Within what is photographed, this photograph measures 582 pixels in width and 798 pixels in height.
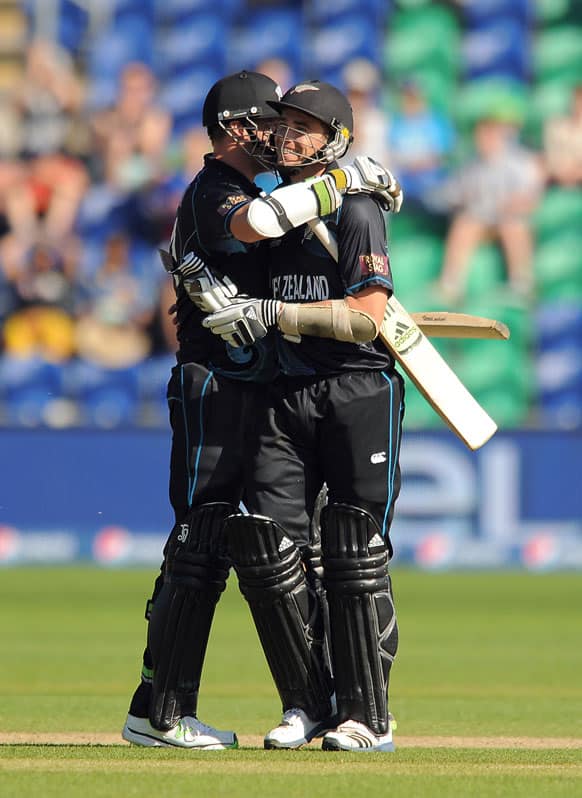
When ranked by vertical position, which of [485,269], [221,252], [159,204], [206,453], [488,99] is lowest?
[206,453]

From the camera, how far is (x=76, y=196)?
639 inches

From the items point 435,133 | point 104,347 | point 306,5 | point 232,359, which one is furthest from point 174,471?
point 306,5

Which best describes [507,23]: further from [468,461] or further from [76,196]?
[468,461]

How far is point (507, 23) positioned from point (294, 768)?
47.4 ft

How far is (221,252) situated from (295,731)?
1371 mm

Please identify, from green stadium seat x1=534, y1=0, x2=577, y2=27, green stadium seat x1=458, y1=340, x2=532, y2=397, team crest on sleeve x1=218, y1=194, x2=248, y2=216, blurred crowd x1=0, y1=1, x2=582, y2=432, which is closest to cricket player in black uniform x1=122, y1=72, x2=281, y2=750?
team crest on sleeve x1=218, y1=194, x2=248, y2=216

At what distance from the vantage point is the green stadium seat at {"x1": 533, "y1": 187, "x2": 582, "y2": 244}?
16.5 meters

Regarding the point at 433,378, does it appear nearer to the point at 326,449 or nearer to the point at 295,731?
the point at 326,449

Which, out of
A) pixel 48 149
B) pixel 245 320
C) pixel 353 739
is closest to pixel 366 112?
pixel 48 149

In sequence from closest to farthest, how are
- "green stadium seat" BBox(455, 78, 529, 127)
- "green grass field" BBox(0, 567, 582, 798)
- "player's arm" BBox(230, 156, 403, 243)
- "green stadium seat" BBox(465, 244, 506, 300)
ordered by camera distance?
"green grass field" BBox(0, 567, 582, 798)
"player's arm" BBox(230, 156, 403, 243)
"green stadium seat" BBox(465, 244, 506, 300)
"green stadium seat" BBox(455, 78, 529, 127)

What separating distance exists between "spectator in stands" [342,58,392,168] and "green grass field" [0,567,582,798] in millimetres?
4953

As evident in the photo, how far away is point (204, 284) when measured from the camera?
14.9 ft

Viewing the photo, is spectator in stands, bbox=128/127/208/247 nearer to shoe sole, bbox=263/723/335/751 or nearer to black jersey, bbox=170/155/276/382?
black jersey, bbox=170/155/276/382

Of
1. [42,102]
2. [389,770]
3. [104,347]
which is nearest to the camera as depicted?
[389,770]
